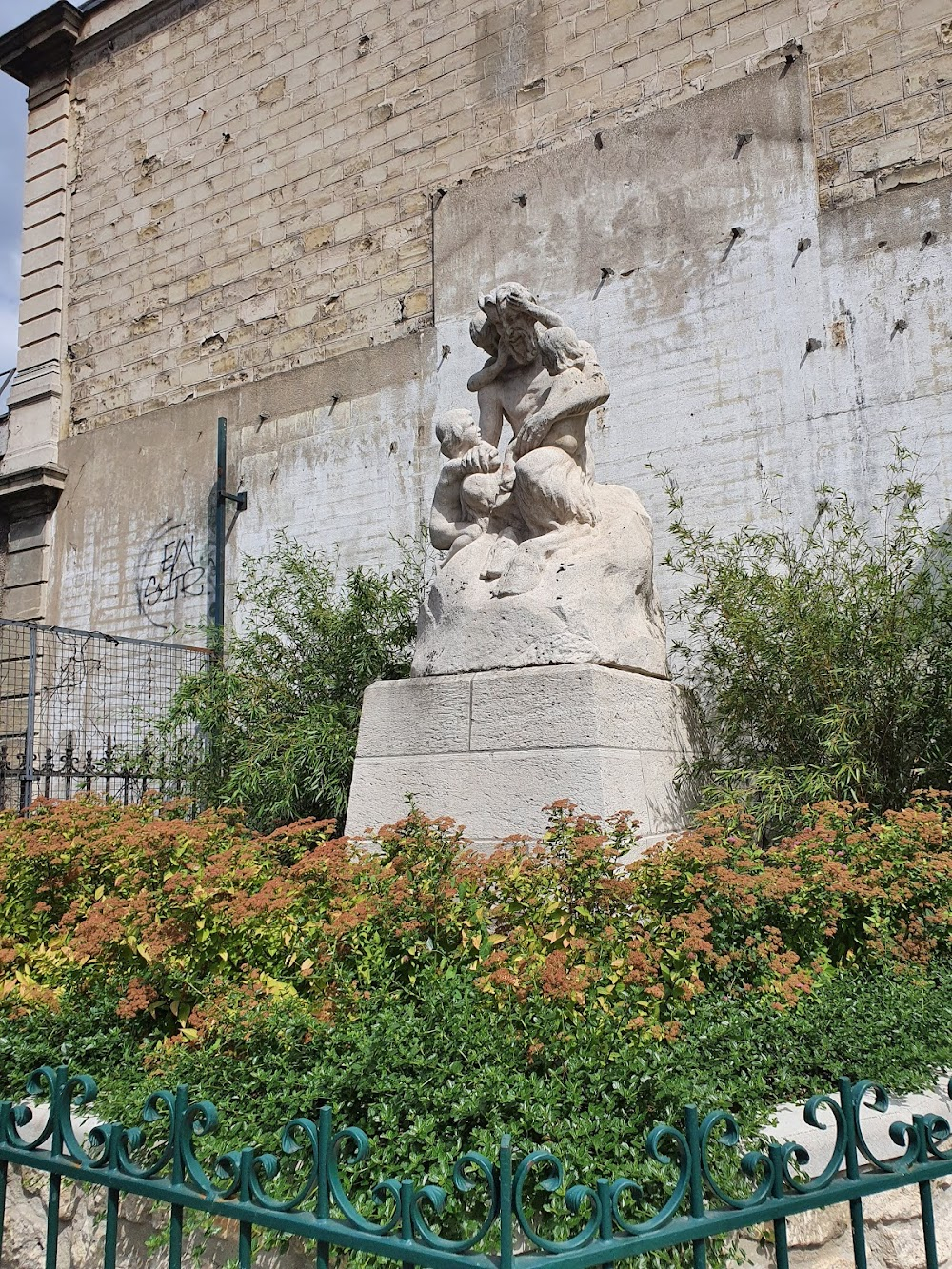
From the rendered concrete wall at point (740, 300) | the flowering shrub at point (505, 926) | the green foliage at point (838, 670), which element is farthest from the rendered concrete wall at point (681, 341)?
Result: the flowering shrub at point (505, 926)

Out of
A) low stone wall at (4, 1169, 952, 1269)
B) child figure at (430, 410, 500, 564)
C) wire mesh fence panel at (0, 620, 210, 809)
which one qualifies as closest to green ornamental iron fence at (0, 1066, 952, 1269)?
low stone wall at (4, 1169, 952, 1269)

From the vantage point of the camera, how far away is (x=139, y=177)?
10.9 metres

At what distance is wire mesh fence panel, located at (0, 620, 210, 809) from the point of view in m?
8.77

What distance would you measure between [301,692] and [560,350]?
11.5 ft

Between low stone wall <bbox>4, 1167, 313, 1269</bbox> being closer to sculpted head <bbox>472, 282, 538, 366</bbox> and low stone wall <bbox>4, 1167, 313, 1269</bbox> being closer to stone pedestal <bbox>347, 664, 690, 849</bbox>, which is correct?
stone pedestal <bbox>347, 664, 690, 849</bbox>

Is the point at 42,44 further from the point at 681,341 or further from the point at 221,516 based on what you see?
the point at 681,341

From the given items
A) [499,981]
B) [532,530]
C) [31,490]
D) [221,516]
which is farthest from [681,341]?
[31,490]

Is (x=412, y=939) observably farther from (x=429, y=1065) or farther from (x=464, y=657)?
(x=464, y=657)

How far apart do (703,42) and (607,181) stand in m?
1.12

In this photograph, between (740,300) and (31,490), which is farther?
(31,490)

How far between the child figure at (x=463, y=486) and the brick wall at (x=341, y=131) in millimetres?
3544

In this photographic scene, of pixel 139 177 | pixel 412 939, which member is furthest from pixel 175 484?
pixel 412 939

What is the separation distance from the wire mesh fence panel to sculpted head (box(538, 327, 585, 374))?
15.8 feet

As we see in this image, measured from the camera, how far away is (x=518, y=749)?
402 centimetres
